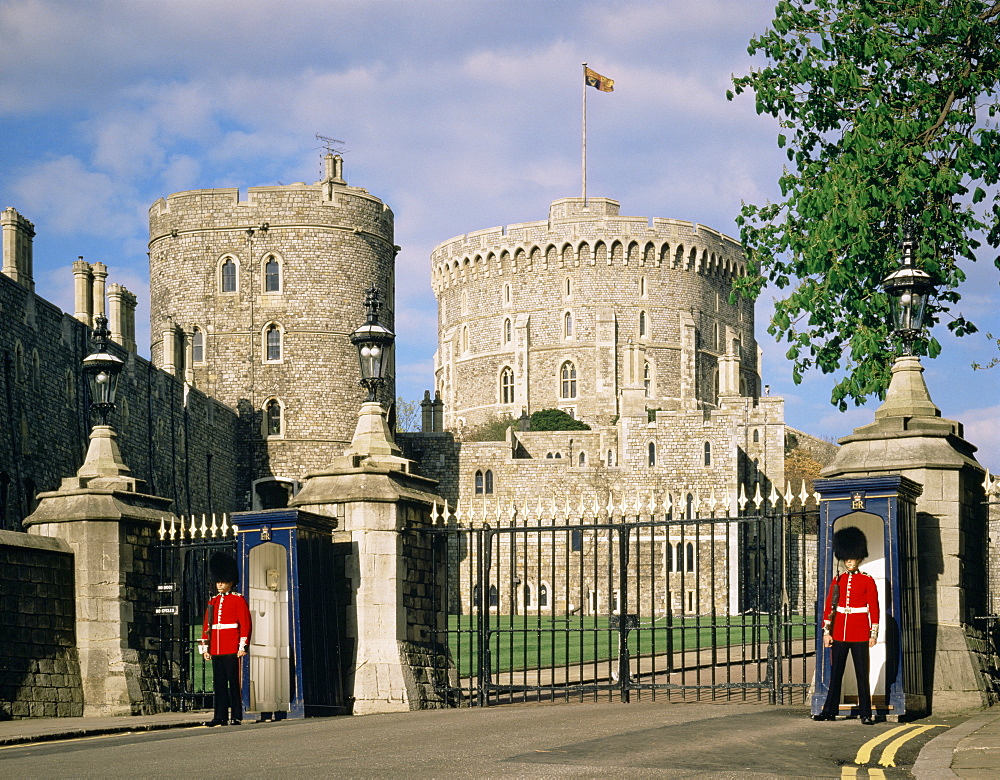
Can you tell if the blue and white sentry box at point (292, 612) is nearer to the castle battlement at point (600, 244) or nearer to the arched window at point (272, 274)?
the arched window at point (272, 274)

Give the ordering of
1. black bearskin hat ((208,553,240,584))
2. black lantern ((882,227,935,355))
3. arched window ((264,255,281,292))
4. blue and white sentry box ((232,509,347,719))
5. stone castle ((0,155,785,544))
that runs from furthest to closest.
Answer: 1. arched window ((264,255,281,292))
2. stone castle ((0,155,785,544))
3. blue and white sentry box ((232,509,347,719))
4. black bearskin hat ((208,553,240,584))
5. black lantern ((882,227,935,355))

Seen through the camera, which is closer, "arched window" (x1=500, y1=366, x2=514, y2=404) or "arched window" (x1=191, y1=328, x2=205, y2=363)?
"arched window" (x1=191, y1=328, x2=205, y2=363)

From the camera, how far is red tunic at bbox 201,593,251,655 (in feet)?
44.8

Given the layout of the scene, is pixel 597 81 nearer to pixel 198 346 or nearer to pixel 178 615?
pixel 198 346

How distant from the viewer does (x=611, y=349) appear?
90688mm

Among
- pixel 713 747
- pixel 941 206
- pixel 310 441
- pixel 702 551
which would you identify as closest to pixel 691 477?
pixel 702 551

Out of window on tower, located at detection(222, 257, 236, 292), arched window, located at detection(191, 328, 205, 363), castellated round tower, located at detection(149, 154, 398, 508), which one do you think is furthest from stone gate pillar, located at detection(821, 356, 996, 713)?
arched window, located at detection(191, 328, 205, 363)

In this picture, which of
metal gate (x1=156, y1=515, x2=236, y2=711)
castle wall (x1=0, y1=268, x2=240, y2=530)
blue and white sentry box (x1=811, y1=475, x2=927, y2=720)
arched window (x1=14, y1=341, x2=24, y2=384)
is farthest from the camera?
arched window (x1=14, y1=341, x2=24, y2=384)

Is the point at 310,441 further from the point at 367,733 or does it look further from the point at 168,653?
the point at 367,733

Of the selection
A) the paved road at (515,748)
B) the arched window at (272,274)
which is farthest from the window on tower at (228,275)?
the paved road at (515,748)

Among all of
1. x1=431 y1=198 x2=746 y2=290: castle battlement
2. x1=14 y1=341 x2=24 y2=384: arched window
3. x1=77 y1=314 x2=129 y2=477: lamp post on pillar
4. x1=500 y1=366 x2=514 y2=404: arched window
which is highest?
x1=431 y1=198 x2=746 y2=290: castle battlement

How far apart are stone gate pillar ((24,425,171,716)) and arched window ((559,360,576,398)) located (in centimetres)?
7527

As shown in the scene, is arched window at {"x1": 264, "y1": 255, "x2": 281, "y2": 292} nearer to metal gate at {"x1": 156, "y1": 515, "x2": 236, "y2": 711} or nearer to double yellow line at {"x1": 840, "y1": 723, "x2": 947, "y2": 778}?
metal gate at {"x1": 156, "y1": 515, "x2": 236, "y2": 711}

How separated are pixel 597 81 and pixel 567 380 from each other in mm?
17442
